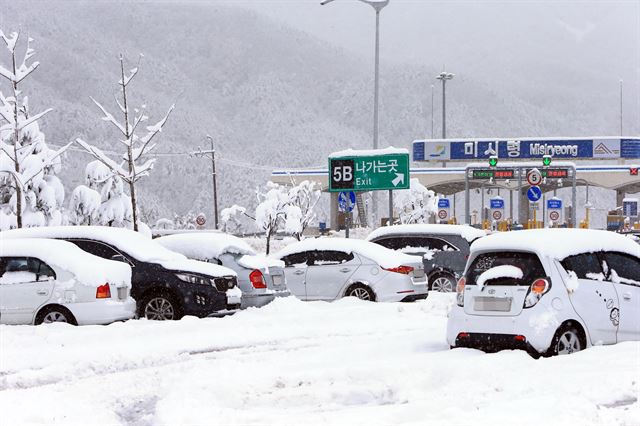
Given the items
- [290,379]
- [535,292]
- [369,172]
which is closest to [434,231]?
[369,172]

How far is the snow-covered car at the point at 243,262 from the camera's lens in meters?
16.1

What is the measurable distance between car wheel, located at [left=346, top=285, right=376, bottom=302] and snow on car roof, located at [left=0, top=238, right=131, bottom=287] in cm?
522

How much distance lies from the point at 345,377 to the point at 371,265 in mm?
8765

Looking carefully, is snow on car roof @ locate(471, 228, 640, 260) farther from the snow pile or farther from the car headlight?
the car headlight

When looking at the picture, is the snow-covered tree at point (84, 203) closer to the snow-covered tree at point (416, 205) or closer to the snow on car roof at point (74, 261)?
the snow on car roof at point (74, 261)

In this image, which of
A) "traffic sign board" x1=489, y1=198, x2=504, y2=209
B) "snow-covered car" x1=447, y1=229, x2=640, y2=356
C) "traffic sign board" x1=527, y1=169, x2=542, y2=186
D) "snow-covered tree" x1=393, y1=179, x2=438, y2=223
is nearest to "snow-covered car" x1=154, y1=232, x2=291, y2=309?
"snow-covered car" x1=447, y1=229, x2=640, y2=356

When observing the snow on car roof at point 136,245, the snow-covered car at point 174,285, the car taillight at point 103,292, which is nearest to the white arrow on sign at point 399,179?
the snow on car roof at point 136,245

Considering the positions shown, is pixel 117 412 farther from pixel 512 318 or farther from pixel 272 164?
pixel 272 164

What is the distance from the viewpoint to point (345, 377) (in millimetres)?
9227

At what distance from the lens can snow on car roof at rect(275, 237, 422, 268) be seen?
1792 cm

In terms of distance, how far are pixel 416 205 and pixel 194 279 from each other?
189ft

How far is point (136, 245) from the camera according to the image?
15.2 meters

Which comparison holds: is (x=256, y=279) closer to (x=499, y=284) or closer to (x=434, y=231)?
(x=434, y=231)

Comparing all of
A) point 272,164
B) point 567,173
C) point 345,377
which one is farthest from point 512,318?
point 272,164
